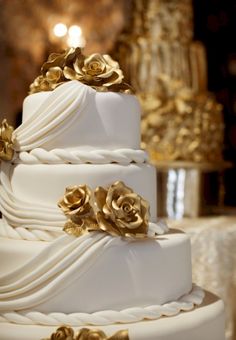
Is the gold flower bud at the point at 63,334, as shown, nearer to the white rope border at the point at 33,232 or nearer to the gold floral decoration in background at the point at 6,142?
the white rope border at the point at 33,232

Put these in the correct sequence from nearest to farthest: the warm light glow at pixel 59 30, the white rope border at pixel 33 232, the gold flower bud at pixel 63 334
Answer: the gold flower bud at pixel 63 334
the white rope border at pixel 33 232
the warm light glow at pixel 59 30

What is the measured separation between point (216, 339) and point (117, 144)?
473 millimetres

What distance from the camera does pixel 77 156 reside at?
1309 millimetres

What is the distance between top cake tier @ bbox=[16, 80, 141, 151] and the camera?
132cm

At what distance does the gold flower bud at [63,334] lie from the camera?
1156mm

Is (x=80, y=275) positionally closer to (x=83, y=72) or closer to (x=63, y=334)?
(x=63, y=334)

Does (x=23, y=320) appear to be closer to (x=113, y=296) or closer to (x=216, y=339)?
(x=113, y=296)

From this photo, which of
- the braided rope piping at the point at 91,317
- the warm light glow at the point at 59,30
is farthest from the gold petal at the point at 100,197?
the warm light glow at the point at 59,30

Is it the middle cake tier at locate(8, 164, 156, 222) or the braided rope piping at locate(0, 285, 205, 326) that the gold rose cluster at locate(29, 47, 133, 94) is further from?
the braided rope piping at locate(0, 285, 205, 326)

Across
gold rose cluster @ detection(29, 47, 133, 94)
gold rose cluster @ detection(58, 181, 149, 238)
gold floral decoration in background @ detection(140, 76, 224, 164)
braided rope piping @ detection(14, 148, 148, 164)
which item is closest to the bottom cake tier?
gold rose cluster @ detection(58, 181, 149, 238)

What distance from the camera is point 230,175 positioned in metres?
4.07

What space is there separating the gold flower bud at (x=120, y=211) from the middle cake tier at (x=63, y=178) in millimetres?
63

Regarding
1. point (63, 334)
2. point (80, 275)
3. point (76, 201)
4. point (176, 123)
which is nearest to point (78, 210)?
point (76, 201)

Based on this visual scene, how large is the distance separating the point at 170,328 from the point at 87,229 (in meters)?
0.25
